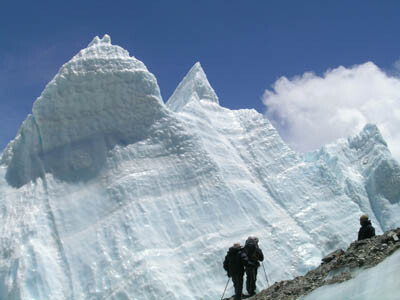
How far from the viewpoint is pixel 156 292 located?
1692cm

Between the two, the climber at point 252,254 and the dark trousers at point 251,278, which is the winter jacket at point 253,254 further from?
the dark trousers at point 251,278

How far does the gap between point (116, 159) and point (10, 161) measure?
443 centimetres

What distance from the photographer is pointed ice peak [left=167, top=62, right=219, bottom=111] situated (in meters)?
27.0

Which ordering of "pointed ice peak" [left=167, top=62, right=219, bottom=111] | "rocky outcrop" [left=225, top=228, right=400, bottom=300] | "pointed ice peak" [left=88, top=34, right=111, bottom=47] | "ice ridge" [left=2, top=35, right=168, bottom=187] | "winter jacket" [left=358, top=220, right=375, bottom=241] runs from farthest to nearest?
"pointed ice peak" [left=167, top=62, right=219, bottom=111], "pointed ice peak" [left=88, top=34, right=111, bottom=47], "ice ridge" [left=2, top=35, right=168, bottom=187], "winter jacket" [left=358, top=220, right=375, bottom=241], "rocky outcrop" [left=225, top=228, right=400, bottom=300]

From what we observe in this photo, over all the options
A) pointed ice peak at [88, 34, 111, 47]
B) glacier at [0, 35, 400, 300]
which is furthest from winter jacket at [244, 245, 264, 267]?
pointed ice peak at [88, 34, 111, 47]

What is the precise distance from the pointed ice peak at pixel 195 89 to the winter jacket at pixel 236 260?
16.6 meters

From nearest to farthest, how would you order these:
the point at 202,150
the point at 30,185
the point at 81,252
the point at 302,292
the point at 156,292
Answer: the point at 302,292 → the point at 156,292 → the point at 81,252 → the point at 30,185 → the point at 202,150

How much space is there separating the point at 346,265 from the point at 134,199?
1198 cm

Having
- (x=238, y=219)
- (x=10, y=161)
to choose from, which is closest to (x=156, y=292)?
(x=238, y=219)

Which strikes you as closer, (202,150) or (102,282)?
(102,282)

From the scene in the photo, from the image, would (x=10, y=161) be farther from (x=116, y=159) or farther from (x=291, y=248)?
(x=291, y=248)

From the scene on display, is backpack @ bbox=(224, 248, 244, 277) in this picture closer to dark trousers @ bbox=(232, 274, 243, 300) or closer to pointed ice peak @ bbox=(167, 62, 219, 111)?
dark trousers @ bbox=(232, 274, 243, 300)

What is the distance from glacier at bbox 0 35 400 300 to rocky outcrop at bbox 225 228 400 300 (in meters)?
8.10

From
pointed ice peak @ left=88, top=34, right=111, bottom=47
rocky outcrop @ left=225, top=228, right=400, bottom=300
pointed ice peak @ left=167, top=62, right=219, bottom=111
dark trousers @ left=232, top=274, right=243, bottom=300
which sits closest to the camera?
rocky outcrop @ left=225, top=228, right=400, bottom=300
